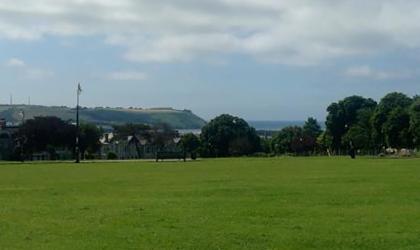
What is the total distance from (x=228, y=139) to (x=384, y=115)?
37439 millimetres

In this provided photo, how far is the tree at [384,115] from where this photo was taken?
10594 cm

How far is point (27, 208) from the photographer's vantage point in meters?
22.0

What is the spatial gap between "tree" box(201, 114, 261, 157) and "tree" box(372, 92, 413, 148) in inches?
1222

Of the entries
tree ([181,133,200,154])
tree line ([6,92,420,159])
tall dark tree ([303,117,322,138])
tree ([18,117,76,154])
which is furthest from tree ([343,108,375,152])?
tree ([18,117,76,154])

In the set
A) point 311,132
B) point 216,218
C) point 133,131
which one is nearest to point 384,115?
point 311,132

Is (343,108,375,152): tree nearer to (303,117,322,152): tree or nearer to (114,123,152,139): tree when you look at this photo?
(303,117,322,152): tree

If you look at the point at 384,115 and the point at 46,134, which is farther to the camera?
the point at 46,134

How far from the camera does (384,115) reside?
108 metres

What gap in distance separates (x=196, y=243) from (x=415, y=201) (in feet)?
33.8

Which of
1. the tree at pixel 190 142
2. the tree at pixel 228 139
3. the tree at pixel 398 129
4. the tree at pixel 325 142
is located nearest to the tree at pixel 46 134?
the tree at pixel 228 139

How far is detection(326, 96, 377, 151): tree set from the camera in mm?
127188

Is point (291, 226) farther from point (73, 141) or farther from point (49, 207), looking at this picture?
point (73, 141)

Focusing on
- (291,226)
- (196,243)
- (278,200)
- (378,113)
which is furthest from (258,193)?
(378,113)

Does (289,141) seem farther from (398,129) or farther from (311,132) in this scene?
(398,129)
